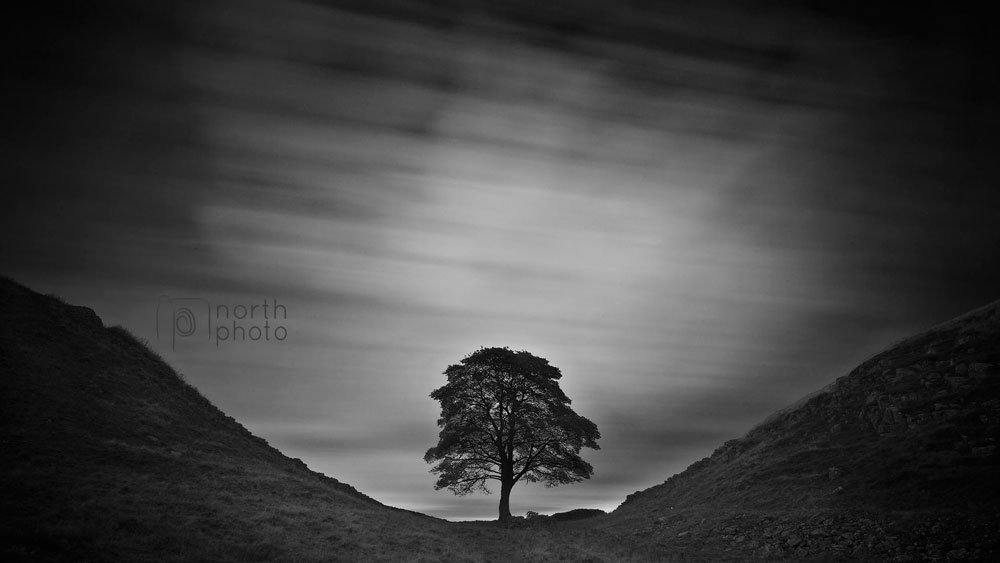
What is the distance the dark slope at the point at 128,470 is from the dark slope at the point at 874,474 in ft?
56.9

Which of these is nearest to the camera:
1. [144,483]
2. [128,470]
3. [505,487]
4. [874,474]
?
[144,483]

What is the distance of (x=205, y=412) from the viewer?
35844mm

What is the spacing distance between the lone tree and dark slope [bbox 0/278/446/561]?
8.24 m

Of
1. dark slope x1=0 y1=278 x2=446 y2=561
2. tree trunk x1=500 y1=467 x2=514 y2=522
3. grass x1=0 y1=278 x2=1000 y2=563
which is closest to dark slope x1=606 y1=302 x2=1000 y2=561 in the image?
grass x1=0 y1=278 x2=1000 y2=563

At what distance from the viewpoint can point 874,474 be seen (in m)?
26.1

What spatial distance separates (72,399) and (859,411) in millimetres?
49309

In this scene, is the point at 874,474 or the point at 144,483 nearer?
the point at 144,483

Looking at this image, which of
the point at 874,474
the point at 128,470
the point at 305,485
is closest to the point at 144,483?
the point at 128,470

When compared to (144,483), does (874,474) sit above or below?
below

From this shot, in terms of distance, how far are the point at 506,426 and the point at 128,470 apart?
23.4 m

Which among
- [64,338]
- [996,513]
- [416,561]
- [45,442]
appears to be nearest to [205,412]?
[64,338]

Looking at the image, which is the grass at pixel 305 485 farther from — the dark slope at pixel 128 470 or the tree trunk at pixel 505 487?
the tree trunk at pixel 505 487

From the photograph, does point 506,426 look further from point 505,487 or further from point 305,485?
point 305,485

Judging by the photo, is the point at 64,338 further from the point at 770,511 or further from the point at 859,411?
the point at 859,411
